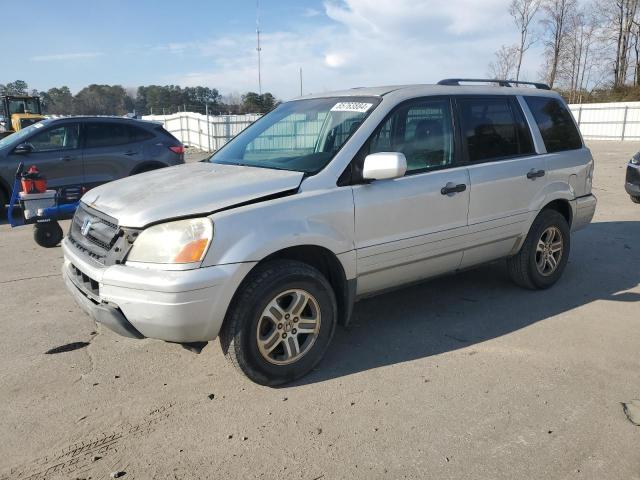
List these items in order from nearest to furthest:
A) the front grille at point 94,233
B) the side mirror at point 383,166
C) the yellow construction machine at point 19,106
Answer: the front grille at point 94,233, the side mirror at point 383,166, the yellow construction machine at point 19,106

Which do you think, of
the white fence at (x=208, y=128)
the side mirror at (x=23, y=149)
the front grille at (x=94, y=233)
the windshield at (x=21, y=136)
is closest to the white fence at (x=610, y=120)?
the white fence at (x=208, y=128)

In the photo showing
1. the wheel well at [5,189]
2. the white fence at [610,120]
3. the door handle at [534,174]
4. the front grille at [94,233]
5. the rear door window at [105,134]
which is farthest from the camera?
the white fence at [610,120]

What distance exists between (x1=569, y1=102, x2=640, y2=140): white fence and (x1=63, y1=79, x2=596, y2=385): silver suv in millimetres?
28524

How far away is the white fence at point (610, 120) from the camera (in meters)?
28.6

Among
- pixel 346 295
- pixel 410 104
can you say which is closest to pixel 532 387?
pixel 346 295

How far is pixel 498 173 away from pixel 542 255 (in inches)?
45.1

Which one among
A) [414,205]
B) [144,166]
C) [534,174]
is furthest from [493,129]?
[144,166]

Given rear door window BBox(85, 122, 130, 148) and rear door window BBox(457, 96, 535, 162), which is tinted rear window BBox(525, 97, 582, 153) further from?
rear door window BBox(85, 122, 130, 148)

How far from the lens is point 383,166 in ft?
11.1

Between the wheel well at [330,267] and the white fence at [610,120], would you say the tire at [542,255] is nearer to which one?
the wheel well at [330,267]

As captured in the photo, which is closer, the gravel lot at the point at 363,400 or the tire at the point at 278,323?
the gravel lot at the point at 363,400

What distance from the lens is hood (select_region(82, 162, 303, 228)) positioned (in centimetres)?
299

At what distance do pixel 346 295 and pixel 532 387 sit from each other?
132cm

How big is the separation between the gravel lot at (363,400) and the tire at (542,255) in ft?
0.94
